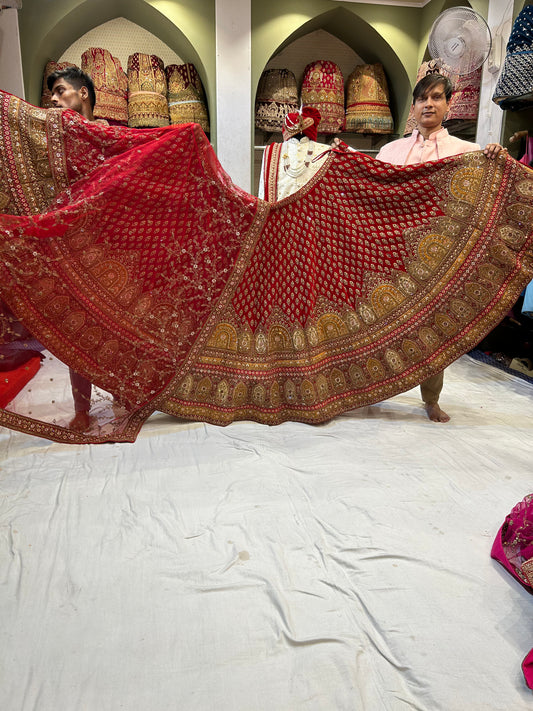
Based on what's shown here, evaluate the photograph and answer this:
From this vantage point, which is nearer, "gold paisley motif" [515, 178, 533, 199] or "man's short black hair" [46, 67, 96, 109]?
"gold paisley motif" [515, 178, 533, 199]

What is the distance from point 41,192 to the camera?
1.97 meters

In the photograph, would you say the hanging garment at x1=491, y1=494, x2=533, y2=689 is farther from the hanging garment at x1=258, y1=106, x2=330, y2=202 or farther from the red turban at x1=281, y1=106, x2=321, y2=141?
the red turban at x1=281, y1=106, x2=321, y2=141

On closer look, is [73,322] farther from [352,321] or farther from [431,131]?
[431,131]

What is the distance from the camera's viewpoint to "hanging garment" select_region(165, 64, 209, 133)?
4746 millimetres

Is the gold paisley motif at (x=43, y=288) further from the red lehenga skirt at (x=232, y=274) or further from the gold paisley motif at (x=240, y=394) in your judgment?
the gold paisley motif at (x=240, y=394)

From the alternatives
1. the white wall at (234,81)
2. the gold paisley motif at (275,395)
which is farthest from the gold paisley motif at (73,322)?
the white wall at (234,81)

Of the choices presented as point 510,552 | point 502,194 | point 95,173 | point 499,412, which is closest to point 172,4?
point 95,173

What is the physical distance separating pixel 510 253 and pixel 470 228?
0.19 meters

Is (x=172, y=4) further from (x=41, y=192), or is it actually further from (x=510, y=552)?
(x=510, y=552)

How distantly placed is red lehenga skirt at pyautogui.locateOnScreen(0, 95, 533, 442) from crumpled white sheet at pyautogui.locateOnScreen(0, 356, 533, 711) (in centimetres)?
22

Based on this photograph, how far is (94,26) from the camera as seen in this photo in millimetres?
4863

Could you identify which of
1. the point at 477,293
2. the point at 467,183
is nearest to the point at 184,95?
the point at 467,183

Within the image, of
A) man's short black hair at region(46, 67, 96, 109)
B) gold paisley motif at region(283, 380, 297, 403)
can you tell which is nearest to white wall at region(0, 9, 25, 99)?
man's short black hair at region(46, 67, 96, 109)

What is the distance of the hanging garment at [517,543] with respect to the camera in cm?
133
